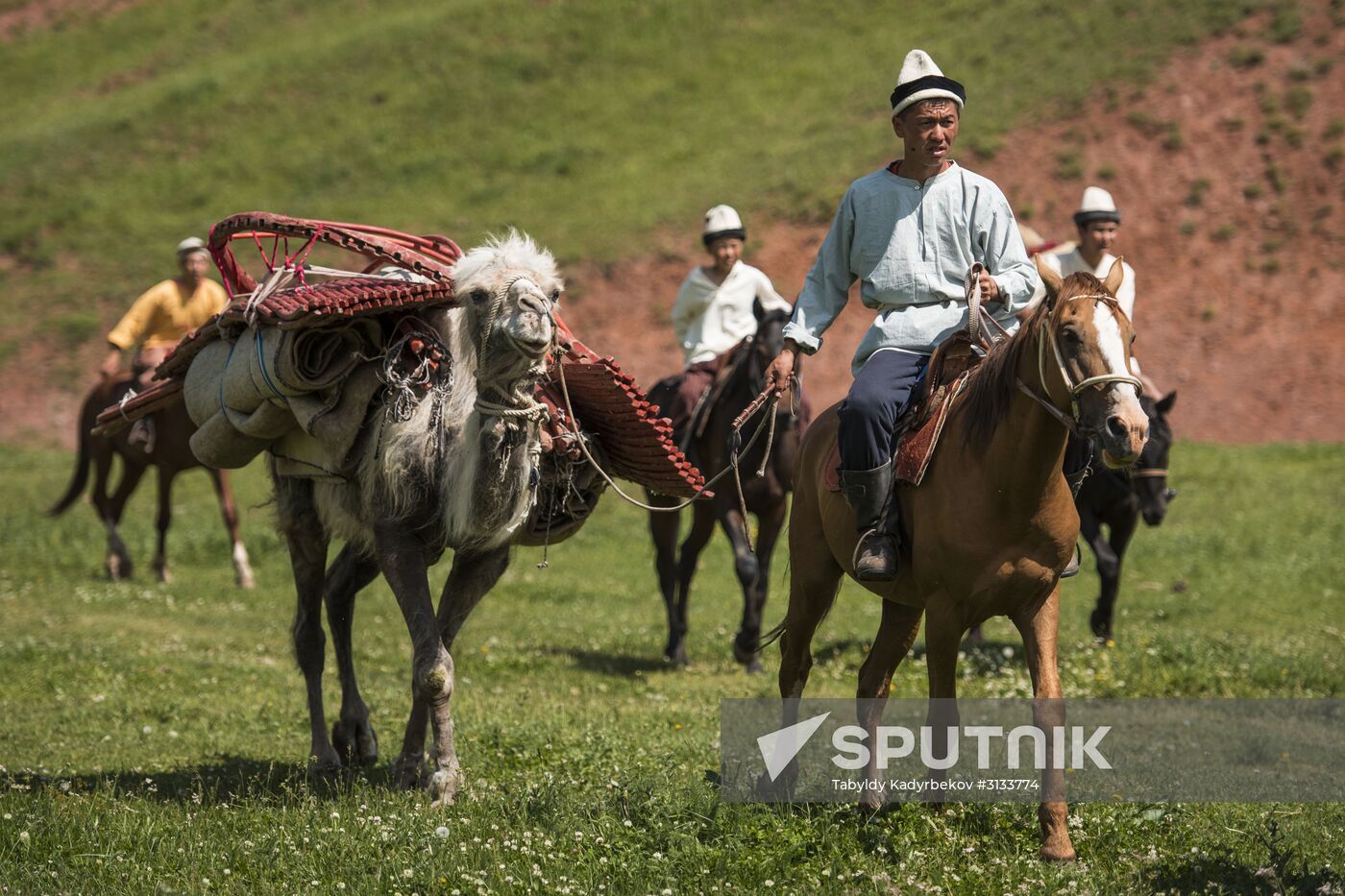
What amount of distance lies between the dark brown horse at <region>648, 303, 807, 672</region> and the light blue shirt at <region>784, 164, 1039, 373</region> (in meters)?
4.48

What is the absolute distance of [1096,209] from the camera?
10.7 meters

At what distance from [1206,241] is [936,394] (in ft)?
87.8

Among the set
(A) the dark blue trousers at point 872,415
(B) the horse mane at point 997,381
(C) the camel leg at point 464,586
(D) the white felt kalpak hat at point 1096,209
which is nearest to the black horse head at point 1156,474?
(D) the white felt kalpak hat at point 1096,209

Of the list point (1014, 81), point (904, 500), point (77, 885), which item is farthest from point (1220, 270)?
point (77, 885)

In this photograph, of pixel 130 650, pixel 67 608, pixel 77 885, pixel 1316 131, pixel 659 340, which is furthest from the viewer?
pixel 1316 131

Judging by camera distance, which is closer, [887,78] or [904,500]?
[904,500]

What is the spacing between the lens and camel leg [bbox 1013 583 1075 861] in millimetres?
5402

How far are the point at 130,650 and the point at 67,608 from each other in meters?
2.56

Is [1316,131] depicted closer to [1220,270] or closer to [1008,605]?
[1220,270]

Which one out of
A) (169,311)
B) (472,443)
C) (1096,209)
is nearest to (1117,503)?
(1096,209)

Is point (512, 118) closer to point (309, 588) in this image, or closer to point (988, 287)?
point (309, 588)

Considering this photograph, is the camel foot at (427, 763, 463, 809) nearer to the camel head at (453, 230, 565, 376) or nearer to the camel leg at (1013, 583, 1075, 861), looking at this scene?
the camel head at (453, 230, 565, 376)

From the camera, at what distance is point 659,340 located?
29750mm

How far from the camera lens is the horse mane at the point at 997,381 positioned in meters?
5.43
